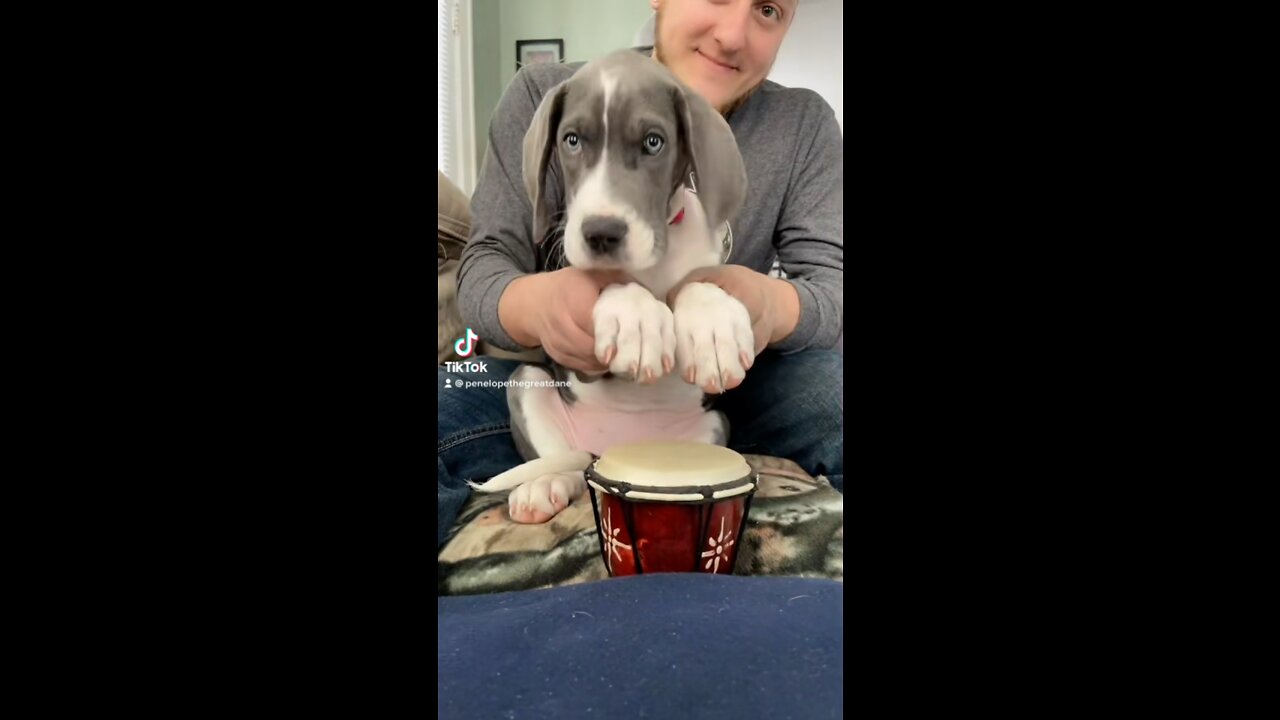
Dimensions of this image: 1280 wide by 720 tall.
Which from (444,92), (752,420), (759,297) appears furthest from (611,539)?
(444,92)

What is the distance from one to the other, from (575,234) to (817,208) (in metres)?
0.37

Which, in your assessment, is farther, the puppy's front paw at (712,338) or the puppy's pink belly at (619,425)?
the puppy's pink belly at (619,425)

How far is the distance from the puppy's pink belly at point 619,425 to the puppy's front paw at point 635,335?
13 centimetres

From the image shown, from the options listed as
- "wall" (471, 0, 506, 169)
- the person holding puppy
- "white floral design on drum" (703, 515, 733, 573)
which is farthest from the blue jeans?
"wall" (471, 0, 506, 169)

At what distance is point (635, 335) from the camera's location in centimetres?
105

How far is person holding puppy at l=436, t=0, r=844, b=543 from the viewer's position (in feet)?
3.66

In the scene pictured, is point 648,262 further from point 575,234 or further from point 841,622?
point 841,622

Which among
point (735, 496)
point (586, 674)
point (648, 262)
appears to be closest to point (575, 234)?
point (648, 262)

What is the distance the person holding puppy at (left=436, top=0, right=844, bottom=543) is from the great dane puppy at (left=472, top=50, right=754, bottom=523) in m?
0.03

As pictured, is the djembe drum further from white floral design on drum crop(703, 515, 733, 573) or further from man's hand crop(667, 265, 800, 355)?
man's hand crop(667, 265, 800, 355)

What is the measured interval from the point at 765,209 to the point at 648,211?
203 mm

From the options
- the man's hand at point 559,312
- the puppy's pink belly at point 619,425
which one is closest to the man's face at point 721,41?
the man's hand at point 559,312

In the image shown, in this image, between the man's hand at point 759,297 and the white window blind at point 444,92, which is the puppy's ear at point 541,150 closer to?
the white window blind at point 444,92

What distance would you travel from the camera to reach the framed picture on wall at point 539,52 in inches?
43.0
